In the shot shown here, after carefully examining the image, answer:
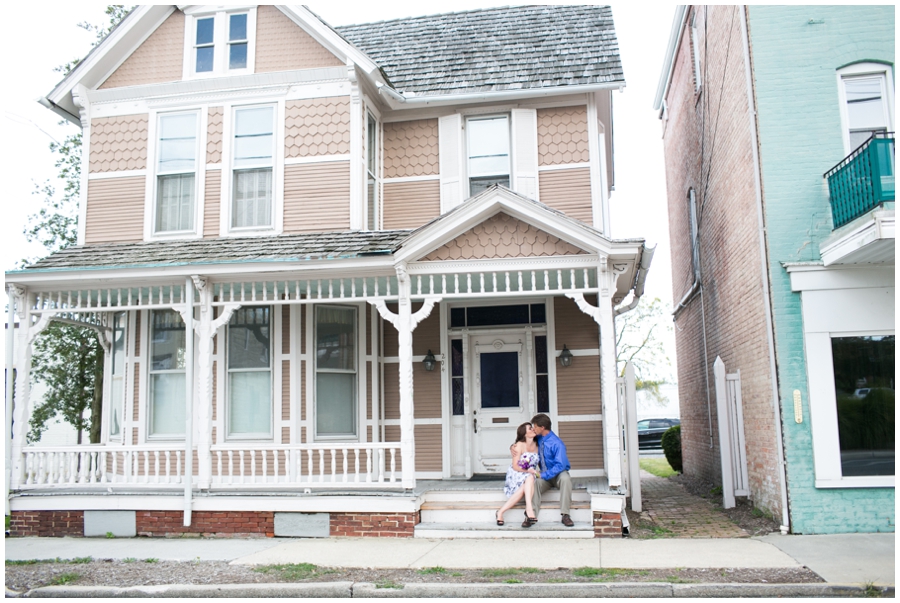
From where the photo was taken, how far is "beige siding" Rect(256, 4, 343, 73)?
1208cm

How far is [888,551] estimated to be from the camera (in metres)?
7.93

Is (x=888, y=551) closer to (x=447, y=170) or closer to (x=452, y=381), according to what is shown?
(x=452, y=381)

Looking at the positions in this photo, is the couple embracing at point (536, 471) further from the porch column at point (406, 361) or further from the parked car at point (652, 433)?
the parked car at point (652, 433)

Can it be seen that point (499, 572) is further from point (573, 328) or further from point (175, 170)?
point (175, 170)

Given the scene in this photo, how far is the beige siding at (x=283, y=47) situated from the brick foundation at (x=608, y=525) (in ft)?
25.6

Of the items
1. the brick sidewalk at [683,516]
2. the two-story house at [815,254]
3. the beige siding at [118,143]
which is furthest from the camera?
the beige siding at [118,143]

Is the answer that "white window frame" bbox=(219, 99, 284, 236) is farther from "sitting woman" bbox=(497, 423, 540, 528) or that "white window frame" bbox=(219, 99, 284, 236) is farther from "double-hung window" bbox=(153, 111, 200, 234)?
"sitting woman" bbox=(497, 423, 540, 528)

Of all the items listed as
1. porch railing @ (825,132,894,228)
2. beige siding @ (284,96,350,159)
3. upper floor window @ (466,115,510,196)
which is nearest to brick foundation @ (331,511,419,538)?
upper floor window @ (466,115,510,196)

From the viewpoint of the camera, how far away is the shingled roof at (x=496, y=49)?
12.2 meters

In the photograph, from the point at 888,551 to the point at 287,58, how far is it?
10.6 metres

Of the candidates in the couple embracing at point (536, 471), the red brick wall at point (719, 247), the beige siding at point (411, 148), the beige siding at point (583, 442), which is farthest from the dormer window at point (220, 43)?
the beige siding at point (583, 442)

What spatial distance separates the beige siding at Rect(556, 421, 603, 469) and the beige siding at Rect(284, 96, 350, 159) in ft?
18.1

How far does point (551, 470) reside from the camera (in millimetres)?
9797

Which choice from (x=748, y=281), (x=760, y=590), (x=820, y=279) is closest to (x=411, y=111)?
(x=748, y=281)
